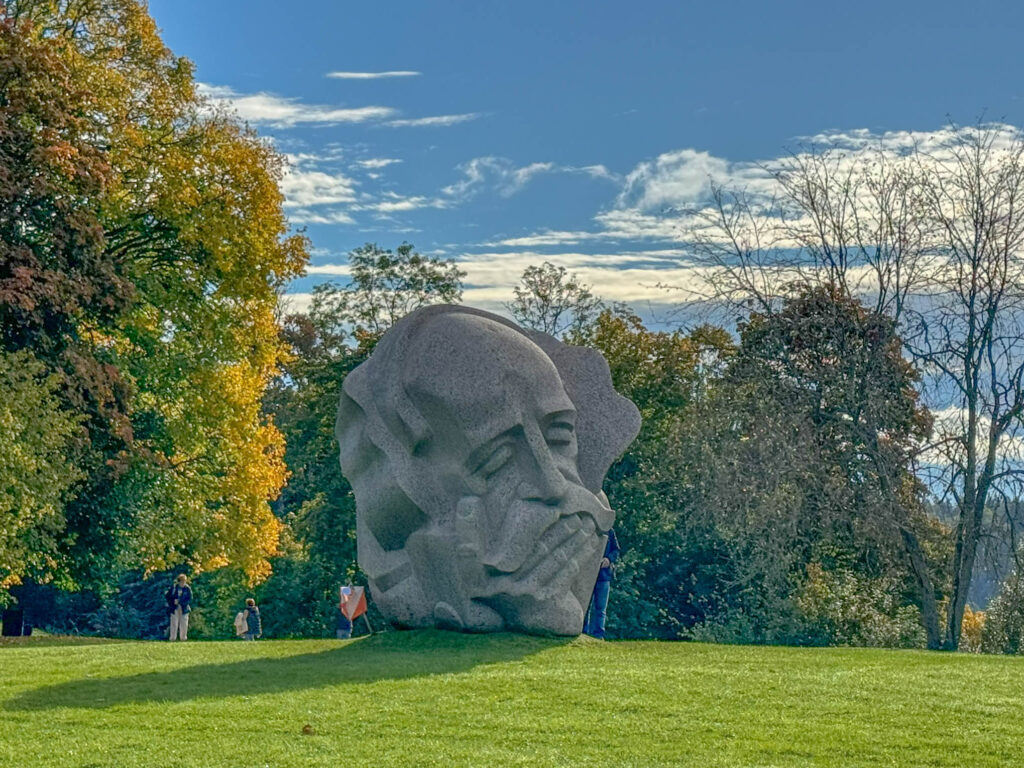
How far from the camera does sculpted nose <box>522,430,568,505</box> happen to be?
17.6 meters

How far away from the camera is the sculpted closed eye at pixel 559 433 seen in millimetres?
18312

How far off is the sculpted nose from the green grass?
6.22ft

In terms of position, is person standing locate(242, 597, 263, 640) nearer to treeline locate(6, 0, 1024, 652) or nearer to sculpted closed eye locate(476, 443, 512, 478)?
treeline locate(6, 0, 1024, 652)

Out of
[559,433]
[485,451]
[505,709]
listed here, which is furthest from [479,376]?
[505,709]

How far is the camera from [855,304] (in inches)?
1111

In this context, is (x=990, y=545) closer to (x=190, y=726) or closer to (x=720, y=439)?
(x=720, y=439)

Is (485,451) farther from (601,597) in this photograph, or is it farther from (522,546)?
(601,597)

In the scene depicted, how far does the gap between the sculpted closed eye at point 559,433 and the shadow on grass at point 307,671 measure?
2.68 m

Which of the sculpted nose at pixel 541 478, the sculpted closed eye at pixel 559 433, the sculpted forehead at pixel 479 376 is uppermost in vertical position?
the sculpted forehead at pixel 479 376

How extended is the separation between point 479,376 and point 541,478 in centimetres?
157

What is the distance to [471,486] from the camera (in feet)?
57.9

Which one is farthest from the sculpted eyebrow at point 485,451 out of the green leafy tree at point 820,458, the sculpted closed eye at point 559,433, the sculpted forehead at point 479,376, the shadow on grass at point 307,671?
the green leafy tree at point 820,458

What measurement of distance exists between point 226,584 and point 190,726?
1120 inches

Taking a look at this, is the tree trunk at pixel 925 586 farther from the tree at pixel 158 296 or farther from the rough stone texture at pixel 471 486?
the tree at pixel 158 296
